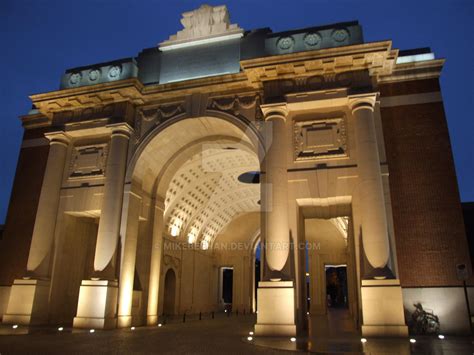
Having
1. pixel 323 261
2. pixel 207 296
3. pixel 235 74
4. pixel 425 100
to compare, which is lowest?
pixel 207 296

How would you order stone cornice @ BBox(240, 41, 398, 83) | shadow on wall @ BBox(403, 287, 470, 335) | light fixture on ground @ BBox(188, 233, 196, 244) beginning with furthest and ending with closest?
light fixture on ground @ BBox(188, 233, 196, 244)
stone cornice @ BBox(240, 41, 398, 83)
shadow on wall @ BBox(403, 287, 470, 335)

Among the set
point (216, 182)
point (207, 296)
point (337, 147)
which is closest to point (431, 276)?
point (337, 147)

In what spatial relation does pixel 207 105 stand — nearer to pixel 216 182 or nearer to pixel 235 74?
pixel 235 74

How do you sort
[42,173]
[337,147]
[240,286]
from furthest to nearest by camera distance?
[240,286]
[42,173]
[337,147]

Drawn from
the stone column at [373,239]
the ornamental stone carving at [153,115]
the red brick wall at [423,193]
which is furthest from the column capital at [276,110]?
the ornamental stone carving at [153,115]

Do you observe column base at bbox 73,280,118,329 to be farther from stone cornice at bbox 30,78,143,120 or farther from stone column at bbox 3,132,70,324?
stone cornice at bbox 30,78,143,120

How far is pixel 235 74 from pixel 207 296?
78.6 ft

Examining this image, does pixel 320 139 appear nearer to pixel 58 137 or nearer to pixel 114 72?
pixel 114 72

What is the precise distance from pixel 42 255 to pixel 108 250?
350 centimetres

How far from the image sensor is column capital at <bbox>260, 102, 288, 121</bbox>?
57.4 feet

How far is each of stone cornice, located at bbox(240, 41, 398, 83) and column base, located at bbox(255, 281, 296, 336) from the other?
901 centimetres

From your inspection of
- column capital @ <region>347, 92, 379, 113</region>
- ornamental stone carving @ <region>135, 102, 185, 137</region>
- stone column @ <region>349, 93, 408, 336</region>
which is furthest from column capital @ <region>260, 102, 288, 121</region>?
ornamental stone carving @ <region>135, 102, 185, 137</region>

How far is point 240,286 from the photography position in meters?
39.1

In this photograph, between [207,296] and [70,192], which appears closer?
[70,192]
